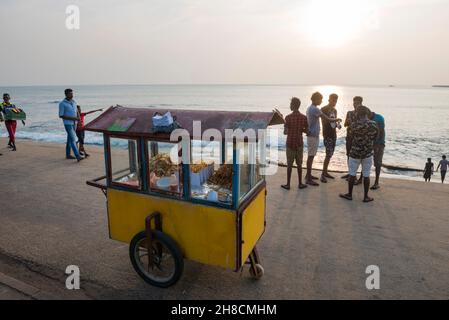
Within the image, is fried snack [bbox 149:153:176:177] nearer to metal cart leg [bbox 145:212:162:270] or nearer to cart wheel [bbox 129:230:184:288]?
A: metal cart leg [bbox 145:212:162:270]

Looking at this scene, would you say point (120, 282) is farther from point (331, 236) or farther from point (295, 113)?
point (295, 113)

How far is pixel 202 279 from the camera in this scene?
3945mm

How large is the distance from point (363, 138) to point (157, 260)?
435 centimetres

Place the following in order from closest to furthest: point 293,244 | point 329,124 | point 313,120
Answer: point 293,244, point 313,120, point 329,124

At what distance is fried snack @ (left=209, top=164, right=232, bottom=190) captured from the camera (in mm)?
3702

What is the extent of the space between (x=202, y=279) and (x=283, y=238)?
1656 mm

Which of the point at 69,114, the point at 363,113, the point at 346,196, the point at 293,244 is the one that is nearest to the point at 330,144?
the point at 346,196

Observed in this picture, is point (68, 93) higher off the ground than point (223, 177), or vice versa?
point (68, 93)

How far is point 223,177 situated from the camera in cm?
378

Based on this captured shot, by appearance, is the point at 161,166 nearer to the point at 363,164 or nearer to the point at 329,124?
the point at 363,164

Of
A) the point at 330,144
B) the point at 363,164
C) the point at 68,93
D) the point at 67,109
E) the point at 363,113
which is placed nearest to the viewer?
the point at 363,113

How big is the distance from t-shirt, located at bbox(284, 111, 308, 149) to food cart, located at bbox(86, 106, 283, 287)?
3.12 m

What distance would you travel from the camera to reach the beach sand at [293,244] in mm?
3785

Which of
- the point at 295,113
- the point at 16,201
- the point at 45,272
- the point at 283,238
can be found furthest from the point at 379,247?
the point at 16,201
